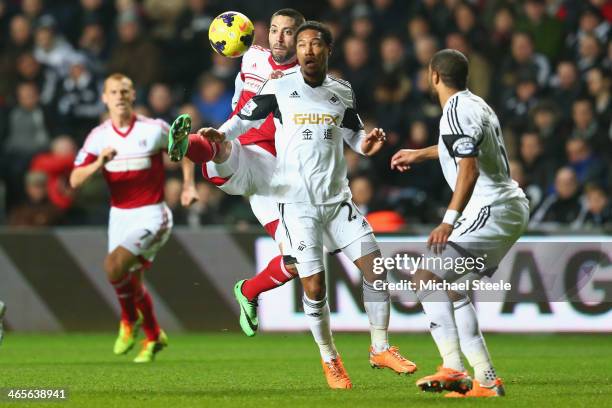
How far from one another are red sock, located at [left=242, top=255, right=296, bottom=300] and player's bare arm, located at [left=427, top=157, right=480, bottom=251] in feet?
7.67

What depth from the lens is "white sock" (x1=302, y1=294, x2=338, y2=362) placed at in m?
8.97

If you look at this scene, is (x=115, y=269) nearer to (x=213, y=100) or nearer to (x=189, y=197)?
(x=189, y=197)

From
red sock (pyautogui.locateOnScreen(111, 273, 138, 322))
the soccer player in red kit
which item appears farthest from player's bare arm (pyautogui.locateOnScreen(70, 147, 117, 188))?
the soccer player in red kit

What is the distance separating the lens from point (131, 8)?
1803cm

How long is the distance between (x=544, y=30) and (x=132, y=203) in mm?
7057

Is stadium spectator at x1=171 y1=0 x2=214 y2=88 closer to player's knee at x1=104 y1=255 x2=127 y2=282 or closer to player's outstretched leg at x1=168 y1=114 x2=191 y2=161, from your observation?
player's knee at x1=104 y1=255 x2=127 y2=282

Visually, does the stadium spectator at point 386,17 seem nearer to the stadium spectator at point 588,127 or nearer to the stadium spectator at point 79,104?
the stadium spectator at point 588,127

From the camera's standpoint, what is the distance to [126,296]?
11758 mm

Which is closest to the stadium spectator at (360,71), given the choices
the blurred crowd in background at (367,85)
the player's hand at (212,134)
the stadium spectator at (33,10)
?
the blurred crowd in background at (367,85)

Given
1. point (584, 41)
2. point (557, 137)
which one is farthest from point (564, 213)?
point (584, 41)

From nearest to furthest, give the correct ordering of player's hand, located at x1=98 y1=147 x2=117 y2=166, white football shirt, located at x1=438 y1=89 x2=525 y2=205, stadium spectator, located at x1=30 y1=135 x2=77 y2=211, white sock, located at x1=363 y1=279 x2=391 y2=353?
white football shirt, located at x1=438 y1=89 x2=525 y2=205, white sock, located at x1=363 y1=279 x2=391 y2=353, player's hand, located at x1=98 y1=147 x2=117 y2=166, stadium spectator, located at x1=30 y1=135 x2=77 y2=211

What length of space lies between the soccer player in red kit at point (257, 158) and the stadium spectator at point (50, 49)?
26.6 feet

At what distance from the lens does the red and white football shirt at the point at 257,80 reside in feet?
32.1

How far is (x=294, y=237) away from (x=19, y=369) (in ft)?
9.47
